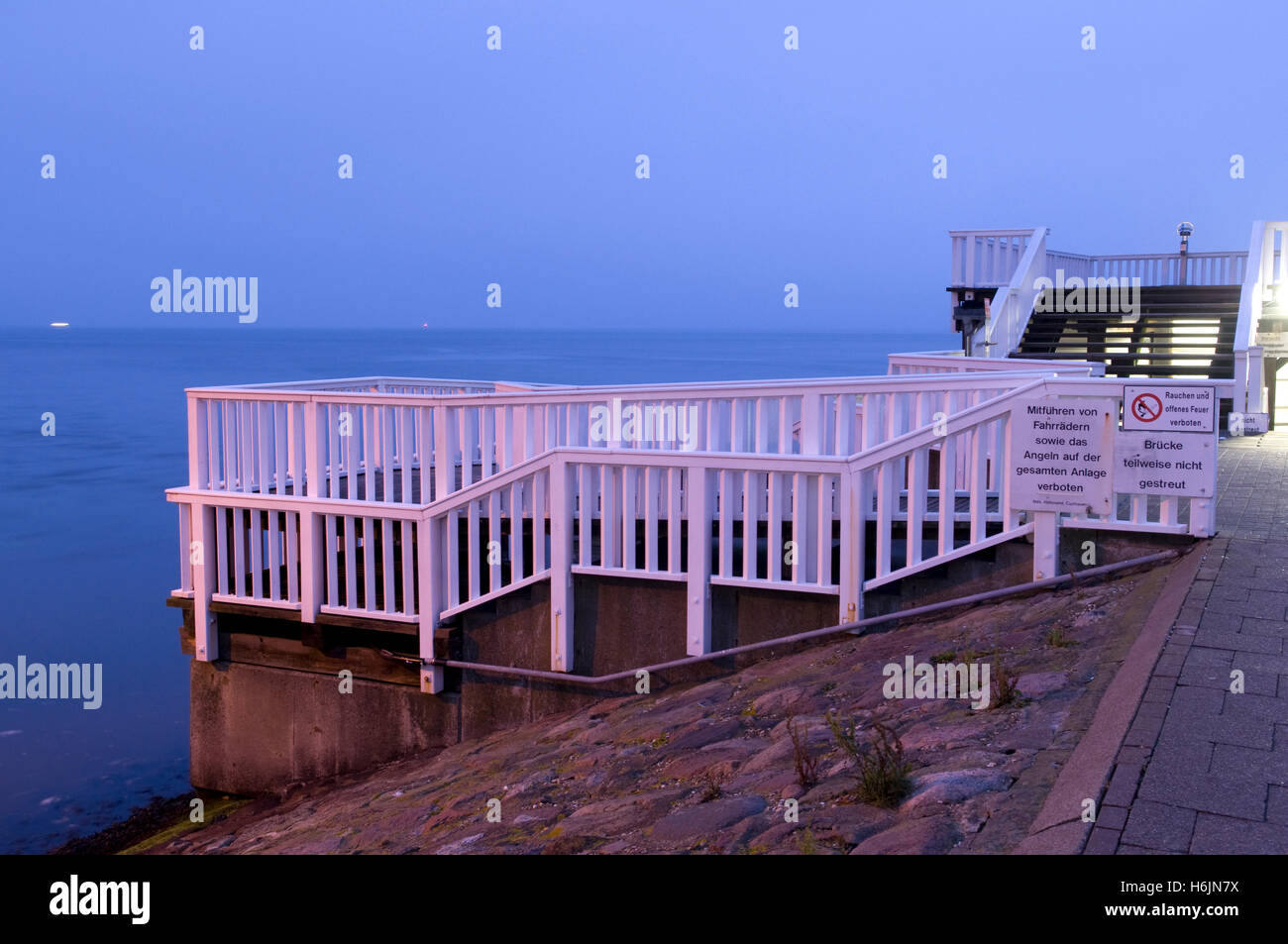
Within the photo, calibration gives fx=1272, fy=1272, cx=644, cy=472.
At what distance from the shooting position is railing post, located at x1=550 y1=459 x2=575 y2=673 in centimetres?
893

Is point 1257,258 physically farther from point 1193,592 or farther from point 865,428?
point 1193,592

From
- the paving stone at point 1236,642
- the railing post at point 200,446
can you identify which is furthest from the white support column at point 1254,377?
the railing post at point 200,446

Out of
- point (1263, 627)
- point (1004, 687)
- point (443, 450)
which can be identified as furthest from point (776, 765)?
point (443, 450)

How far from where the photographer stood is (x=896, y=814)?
4.54m

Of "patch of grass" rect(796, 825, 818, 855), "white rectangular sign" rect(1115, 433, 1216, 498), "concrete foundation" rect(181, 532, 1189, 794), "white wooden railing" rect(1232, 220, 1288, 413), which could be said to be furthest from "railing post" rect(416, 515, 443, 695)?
"white wooden railing" rect(1232, 220, 1288, 413)

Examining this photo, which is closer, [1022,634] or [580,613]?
[1022,634]

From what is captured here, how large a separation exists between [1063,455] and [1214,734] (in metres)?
3.31

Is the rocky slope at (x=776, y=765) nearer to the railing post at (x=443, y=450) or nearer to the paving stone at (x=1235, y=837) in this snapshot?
the paving stone at (x=1235, y=837)

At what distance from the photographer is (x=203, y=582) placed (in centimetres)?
1098

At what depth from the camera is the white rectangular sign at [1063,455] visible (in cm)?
773

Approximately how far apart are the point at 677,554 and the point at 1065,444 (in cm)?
261

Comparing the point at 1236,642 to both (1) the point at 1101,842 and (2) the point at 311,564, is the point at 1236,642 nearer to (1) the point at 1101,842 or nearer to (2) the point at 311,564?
(1) the point at 1101,842
